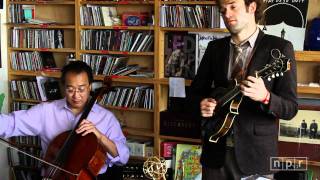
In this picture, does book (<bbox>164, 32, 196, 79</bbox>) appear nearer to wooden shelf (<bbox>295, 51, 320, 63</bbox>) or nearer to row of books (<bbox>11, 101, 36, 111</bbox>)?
wooden shelf (<bbox>295, 51, 320, 63</bbox>)

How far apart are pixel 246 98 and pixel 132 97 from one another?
1624 mm

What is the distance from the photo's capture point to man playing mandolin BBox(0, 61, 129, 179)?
240 centimetres

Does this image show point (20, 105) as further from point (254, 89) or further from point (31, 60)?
point (254, 89)

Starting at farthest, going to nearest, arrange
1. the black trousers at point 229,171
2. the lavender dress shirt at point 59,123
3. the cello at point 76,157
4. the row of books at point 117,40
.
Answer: the row of books at point 117,40, the lavender dress shirt at point 59,123, the cello at point 76,157, the black trousers at point 229,171

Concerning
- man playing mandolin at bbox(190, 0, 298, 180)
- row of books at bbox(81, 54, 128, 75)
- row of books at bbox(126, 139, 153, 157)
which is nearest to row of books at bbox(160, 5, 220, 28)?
row of books at bbox(81, 54, 128, 75)

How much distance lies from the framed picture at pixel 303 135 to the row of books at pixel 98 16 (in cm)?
139

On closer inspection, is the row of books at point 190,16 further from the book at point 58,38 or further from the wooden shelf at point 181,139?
the book at point 58,38

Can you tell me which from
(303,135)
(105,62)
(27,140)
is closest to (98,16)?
(105,62)

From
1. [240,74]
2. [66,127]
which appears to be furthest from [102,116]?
[240,74]

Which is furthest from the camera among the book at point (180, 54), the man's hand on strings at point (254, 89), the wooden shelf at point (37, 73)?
the wooden shelf at point (37, 73)

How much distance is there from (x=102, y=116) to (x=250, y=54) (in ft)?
3.57

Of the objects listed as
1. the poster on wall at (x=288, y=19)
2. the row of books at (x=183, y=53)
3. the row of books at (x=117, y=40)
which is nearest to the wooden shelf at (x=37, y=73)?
the row of books at (x=117, y=40)

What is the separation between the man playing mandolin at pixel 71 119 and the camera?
2398 mm

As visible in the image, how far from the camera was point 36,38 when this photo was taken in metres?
3.55
